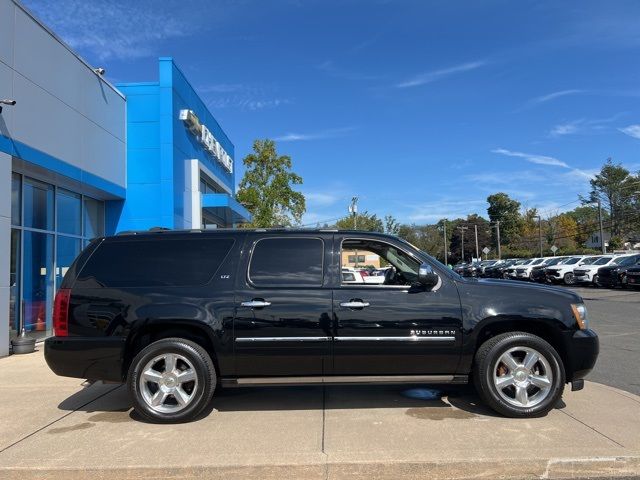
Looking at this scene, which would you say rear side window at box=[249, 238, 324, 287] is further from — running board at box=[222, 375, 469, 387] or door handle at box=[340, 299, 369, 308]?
running board at box=[222, 375, 469, 387]

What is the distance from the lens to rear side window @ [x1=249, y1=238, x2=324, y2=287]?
5586 mm

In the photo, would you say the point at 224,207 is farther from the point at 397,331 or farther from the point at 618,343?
the point at 397,331

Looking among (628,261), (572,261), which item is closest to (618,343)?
(628,261)

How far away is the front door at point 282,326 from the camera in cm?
539

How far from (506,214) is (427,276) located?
109 m

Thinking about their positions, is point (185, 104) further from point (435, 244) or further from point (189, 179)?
point (435, 244)

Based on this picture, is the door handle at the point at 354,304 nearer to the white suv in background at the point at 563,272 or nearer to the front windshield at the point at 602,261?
the front windshield at the point at 602,261

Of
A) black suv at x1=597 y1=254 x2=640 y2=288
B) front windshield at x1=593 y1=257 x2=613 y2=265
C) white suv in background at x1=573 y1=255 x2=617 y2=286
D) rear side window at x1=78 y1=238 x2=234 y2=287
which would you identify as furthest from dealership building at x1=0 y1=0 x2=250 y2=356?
→ front windshield at x1=593 y1=257 x2=613 y2=265

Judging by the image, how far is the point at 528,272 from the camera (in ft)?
115

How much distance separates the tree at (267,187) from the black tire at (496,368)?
27.3 meters

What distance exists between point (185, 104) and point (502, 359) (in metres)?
14.0

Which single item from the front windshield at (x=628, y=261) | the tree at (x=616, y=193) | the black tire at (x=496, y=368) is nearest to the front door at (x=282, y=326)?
the black tire at (x=496, y=368)

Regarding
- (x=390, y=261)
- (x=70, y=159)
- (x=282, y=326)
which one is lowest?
(x=282, y=326)

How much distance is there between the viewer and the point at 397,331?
5418 millimetres
